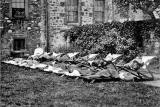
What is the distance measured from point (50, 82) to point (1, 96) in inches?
102

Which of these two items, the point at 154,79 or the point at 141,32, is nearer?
the point at 154,79

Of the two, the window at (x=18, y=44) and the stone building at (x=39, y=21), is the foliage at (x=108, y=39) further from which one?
the window at (x=18, y=44)

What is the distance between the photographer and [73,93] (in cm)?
777

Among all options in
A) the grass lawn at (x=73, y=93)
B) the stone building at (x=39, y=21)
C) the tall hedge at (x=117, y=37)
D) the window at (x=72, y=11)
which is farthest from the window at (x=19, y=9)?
the grass lawn at (x=73, y=93)

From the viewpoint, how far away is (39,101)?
666 centimetres

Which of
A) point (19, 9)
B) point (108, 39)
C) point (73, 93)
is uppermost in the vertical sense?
point (19, 9)

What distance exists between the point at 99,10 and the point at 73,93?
1419cm

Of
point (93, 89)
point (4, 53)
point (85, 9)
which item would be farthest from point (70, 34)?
point (93, 89)

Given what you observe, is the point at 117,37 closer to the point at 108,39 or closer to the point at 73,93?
the point at 108,39

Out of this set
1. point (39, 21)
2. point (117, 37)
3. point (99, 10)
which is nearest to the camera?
point (117, 37)

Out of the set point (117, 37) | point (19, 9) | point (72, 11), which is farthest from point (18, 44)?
point (117, 37)

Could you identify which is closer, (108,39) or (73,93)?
(73,93)

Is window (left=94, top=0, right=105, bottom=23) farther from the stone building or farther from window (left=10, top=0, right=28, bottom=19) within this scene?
window (left=10, top=0, right=28, bottom=19)

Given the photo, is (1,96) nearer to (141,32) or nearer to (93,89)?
(93,89)
